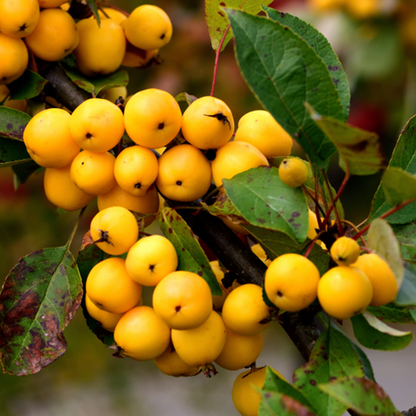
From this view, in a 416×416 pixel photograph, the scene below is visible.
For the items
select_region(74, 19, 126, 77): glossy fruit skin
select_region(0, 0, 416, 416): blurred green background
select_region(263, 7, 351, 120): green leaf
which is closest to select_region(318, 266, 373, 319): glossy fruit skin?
select_region(263, 7, 351, 120): green leaf

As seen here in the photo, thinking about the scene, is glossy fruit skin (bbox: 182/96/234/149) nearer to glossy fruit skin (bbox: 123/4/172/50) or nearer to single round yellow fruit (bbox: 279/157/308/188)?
single round yellow fruit (bbox: 279/157/308/188)

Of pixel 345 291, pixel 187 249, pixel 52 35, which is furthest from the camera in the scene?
pixel 52 35

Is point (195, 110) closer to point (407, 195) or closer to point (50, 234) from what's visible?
point (407, 195)

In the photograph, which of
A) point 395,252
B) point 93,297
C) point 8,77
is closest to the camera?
point 395,252

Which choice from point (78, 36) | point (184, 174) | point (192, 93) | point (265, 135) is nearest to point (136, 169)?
point (184, 174)

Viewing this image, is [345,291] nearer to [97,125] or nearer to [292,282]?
[292,282]

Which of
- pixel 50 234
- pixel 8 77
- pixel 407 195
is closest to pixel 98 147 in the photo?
pixel 8 77
